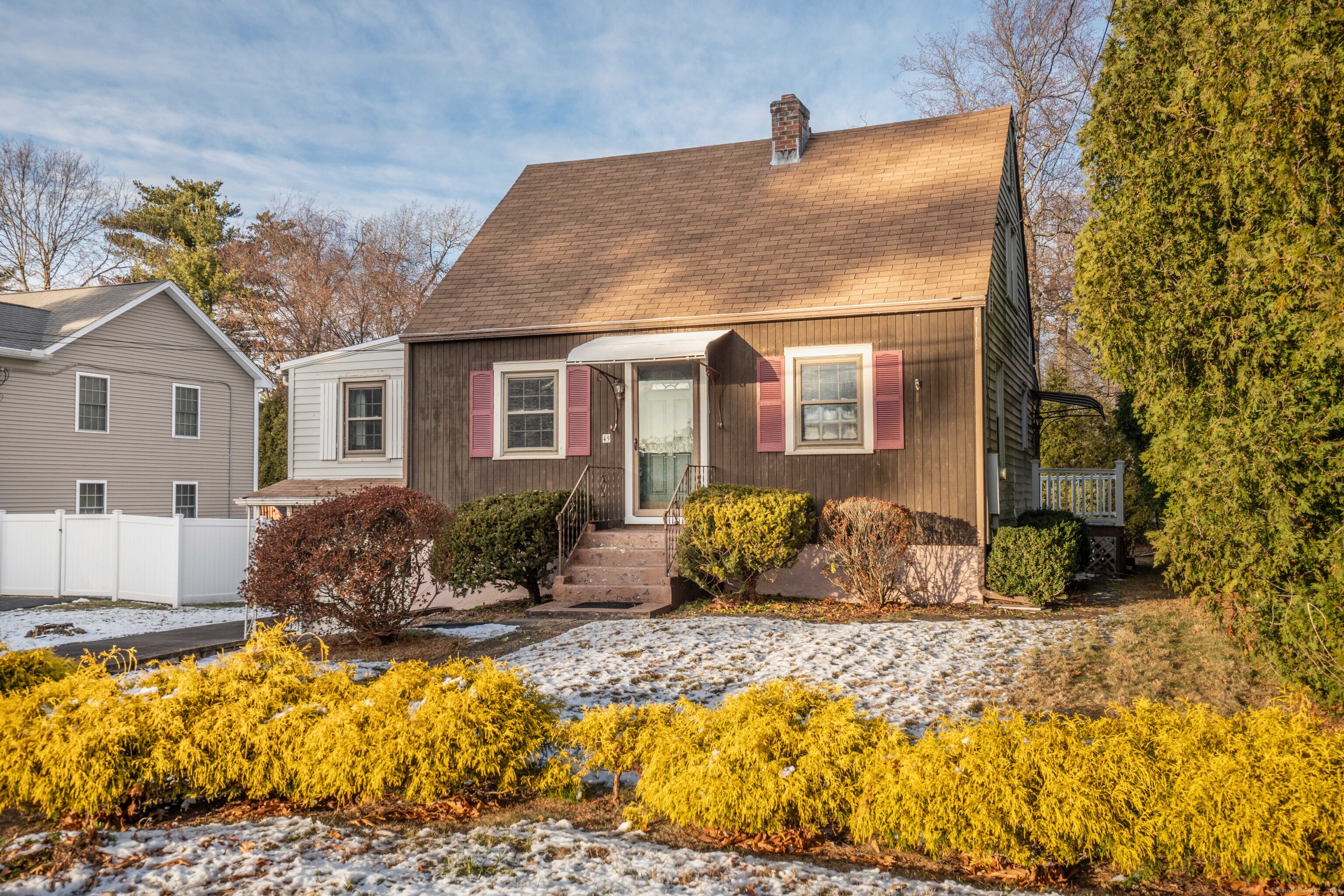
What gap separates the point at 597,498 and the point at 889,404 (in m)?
4.15

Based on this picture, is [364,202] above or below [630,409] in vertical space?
above

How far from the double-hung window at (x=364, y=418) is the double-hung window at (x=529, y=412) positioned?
302 cm

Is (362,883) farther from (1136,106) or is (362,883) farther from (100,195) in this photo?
(100,195)

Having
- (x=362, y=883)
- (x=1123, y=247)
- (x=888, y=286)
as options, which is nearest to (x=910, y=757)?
(x=362, y=883)

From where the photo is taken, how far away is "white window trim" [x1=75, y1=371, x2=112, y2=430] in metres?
19.1

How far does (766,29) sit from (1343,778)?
44.4ft

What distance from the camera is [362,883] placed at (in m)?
3.37

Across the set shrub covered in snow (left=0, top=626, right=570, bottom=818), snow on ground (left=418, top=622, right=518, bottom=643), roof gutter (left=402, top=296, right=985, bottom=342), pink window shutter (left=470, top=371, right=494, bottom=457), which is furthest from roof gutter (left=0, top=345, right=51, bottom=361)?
shrub covered in snow (left=0, top=626, right=570, bottom=818)

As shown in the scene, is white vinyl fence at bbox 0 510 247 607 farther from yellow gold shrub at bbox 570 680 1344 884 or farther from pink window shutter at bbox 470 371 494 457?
yellow gold shrub at bbox 570 680 1344 884

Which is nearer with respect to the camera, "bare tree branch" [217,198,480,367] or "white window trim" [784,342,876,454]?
"white window trim" [784,342,876,454]

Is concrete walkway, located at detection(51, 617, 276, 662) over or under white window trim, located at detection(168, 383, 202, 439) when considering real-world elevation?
under

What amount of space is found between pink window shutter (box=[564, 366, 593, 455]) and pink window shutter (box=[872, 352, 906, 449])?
12.8ft

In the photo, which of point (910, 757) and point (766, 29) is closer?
point (910, 757)

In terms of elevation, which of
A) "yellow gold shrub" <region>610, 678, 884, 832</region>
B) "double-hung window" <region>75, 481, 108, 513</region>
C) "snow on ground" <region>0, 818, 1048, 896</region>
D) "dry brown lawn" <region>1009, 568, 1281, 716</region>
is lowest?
"snow on ground" <region>0, 818, 1048, 896</region>
